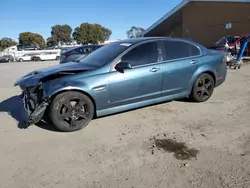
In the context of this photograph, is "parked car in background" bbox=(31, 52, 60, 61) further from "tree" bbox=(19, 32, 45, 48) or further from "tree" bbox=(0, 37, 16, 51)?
"tree" bbox=(0, 37, 16, 51)

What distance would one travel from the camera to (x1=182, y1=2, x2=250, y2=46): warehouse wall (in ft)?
60.4

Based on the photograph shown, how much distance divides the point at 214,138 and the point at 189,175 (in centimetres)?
118

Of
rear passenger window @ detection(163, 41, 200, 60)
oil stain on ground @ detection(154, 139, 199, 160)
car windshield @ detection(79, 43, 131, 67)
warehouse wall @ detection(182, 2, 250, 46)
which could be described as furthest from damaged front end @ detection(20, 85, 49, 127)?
warehouse wall @ detection(182, 2, 250, 46)

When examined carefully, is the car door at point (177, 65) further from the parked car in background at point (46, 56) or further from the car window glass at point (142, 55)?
the parked car in background at point (46, 56)

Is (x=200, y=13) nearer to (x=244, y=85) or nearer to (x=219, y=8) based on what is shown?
(x=219, y=8)

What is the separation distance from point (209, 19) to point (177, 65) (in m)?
17.5

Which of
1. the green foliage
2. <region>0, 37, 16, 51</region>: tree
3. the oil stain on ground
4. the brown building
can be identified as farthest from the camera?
<region>0, 37, 16, 51</region>: tree

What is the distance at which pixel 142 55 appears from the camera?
4.84m

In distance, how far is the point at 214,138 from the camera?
12.5ft

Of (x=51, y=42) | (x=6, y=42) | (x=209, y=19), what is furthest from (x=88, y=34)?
(x=209, y=19)

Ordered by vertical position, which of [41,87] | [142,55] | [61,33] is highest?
[61,33]

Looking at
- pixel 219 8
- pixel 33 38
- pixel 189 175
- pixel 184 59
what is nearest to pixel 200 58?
pixel 184 59

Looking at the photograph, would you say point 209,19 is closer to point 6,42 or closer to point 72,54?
point 72,54

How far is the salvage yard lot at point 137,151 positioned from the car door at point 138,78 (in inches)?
17.6
